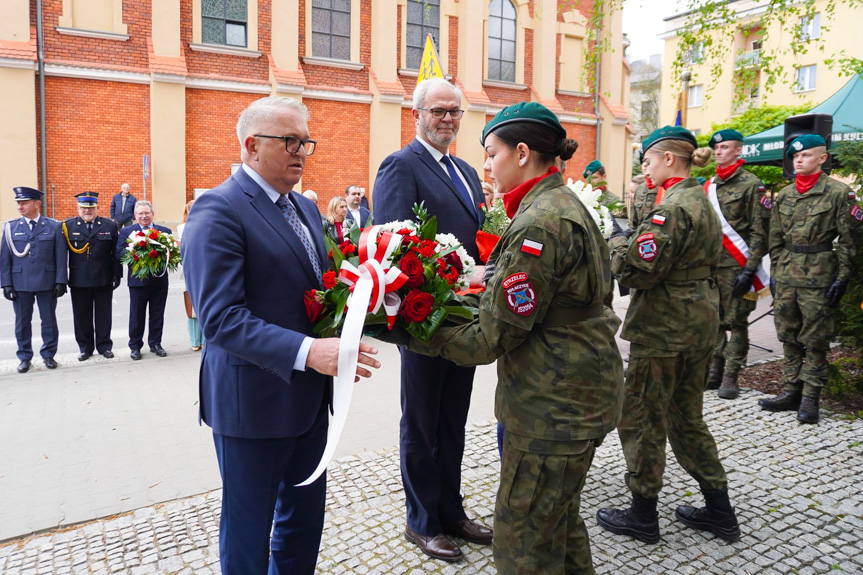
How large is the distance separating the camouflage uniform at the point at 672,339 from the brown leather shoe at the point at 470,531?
35.9 inches

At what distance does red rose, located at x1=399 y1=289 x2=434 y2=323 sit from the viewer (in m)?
2.50

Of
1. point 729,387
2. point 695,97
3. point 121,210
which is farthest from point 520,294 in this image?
point 695,97

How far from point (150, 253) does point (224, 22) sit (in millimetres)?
14413

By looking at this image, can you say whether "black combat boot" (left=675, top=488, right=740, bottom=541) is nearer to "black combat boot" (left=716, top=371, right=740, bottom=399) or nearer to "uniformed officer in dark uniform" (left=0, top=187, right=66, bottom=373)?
"black combat boot" (left=716, top=371, right=740, bottom=399)

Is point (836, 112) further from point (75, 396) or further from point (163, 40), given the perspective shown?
point (163, 40)

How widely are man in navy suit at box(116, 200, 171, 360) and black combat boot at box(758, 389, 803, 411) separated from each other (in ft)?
23.8

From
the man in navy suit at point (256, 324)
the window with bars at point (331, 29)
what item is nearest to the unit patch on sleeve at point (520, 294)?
the man in navy suit at point (256, 324)

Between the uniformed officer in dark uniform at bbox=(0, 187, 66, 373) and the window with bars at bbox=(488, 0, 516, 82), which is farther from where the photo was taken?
the window with bars at bbox=(488, 0, 516, 82)

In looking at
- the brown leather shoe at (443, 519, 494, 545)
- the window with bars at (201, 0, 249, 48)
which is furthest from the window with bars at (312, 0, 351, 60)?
the brown leather shoe at (443, 519, 494, 545)

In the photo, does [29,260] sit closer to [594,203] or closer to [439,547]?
[439,547]

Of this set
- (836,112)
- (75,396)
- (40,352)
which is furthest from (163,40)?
(836,112)

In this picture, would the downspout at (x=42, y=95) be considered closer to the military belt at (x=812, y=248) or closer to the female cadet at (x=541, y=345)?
the military belt at (x=812, y=248)

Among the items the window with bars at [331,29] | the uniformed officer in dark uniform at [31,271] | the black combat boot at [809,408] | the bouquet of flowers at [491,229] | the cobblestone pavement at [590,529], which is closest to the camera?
the bouquet of flowers at [491,229]

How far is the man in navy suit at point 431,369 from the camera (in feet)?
11.7
